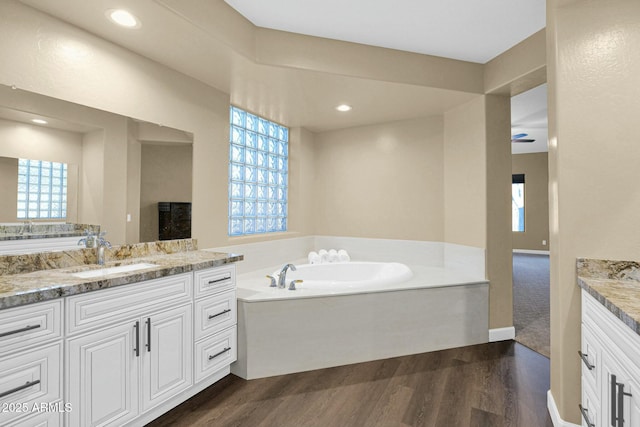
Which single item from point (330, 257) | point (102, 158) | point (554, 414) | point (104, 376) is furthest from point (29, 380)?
point (330, 257)

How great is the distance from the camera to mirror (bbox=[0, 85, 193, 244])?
1.66m

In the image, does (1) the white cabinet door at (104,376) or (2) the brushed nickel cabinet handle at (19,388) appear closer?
(2) the brushed nickel cabinet handle at (19,388)

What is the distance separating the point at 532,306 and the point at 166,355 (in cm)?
394

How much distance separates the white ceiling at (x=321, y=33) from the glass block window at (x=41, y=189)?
82cm

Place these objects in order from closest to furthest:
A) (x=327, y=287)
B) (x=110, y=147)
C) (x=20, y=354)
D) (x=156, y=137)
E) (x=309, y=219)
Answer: (x=20, y=354) → (x=110, y=147) → (x=156, y=137) → (x=327, y=287) → (x=309, y=219)

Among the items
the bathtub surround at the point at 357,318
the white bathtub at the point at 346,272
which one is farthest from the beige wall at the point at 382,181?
the bathtub surround at the point at 357,318

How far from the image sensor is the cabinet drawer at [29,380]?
1150 mm

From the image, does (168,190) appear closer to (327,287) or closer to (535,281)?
(327,287)

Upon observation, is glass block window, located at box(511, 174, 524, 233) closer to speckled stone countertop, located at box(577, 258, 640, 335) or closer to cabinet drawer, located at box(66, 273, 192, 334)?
speckled stone countertop, located at box(577, 258, 640, 335)

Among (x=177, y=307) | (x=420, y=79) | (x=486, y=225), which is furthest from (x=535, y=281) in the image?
(x=177, y=307)

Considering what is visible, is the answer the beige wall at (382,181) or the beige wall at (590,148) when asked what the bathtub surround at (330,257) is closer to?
the beige wall at (382,181)

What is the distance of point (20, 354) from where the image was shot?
1.19m

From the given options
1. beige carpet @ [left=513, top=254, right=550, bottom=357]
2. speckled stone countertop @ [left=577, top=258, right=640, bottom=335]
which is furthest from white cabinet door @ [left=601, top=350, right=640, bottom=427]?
beige carpet @ [left=513, top=254, right=550, bottom=357]

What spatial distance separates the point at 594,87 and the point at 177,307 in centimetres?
247
